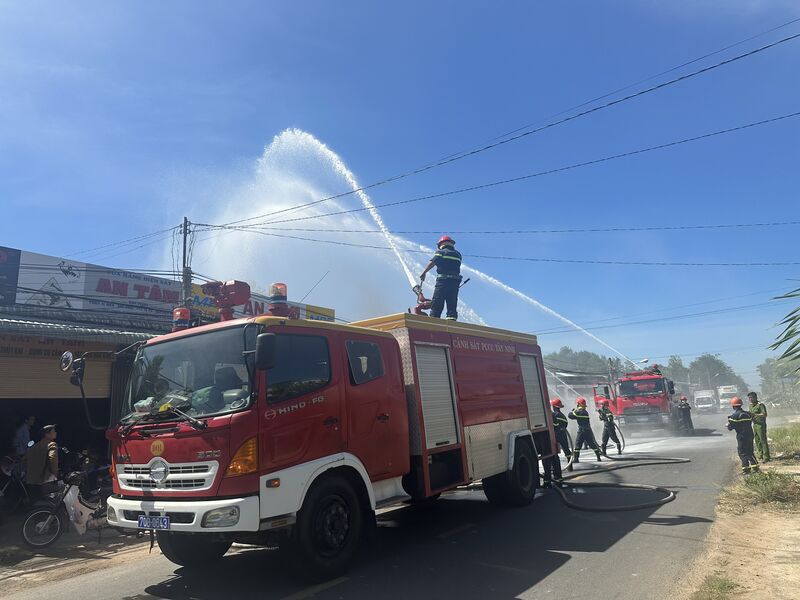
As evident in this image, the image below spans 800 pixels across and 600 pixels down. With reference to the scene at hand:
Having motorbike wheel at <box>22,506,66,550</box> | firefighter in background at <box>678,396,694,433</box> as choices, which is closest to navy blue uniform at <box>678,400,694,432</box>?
firefighter in background at <box>678,396,694,433</box>

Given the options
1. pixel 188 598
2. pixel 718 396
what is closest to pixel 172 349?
pixel 188 598

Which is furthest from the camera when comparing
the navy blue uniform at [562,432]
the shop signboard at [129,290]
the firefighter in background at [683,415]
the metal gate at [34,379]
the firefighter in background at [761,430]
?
Result: the firefighter in background at [683,415]

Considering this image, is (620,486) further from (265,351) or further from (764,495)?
(265,351)

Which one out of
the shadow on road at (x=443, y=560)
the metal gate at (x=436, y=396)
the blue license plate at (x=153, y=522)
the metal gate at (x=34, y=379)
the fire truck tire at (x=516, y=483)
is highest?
the metal gate at (x=34, y=379)

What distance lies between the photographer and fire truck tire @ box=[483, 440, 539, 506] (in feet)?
27.7

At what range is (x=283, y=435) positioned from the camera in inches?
194

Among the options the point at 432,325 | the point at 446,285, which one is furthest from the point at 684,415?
the point at 432,325

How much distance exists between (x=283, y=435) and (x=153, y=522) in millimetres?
1388

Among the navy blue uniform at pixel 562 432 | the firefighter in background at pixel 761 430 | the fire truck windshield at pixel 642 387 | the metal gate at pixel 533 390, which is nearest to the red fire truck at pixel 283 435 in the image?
the metal gate at pixel 533 390

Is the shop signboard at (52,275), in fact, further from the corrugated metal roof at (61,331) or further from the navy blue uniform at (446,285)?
the navy blue uniform at (446,285)

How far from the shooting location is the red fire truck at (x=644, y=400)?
23703mm

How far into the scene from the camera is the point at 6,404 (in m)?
12.4

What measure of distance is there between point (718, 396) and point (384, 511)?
230 feet

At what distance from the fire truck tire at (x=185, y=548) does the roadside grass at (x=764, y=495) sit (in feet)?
23.5
